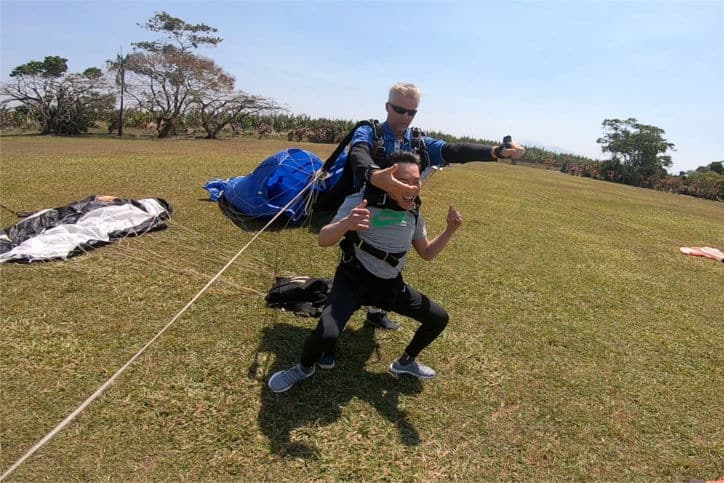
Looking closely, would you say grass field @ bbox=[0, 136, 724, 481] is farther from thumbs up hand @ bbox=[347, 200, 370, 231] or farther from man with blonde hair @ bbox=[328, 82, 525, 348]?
thumbs up hand @ bbox=[347, 200, 370, 231]

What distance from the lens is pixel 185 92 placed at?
33688 millimetres

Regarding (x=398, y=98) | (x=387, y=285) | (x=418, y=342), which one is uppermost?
(x=398, y=98)

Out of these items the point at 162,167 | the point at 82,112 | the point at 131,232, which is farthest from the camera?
the point at 82,112

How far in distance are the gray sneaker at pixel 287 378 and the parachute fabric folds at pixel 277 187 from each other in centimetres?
416

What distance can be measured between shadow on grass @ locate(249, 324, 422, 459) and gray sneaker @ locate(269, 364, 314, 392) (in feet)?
0.20

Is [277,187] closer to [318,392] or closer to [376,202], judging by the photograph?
[376,202]

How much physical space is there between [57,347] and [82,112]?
1418 inches

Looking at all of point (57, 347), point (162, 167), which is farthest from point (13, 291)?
point (162, 167)

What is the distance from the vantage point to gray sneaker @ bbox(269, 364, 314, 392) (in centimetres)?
313

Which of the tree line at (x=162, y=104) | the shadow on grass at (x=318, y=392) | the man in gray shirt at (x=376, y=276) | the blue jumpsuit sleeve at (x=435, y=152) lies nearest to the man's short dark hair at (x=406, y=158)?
the man in gray shirt at (x=376, y=276)

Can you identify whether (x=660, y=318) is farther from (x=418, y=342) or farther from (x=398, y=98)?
(x=398, y=98)

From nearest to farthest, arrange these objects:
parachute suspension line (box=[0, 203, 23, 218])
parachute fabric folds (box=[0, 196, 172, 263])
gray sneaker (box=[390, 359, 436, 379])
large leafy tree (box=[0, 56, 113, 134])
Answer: gray sneaker (box=[390, 359, 436, 379]) → parachute fabric folds (box=[0, 196, 172, 263]) → parachute suspension line (box=[0, 203, 23, 218]) → large leafy tree (box=[0, 56, 113, 134])

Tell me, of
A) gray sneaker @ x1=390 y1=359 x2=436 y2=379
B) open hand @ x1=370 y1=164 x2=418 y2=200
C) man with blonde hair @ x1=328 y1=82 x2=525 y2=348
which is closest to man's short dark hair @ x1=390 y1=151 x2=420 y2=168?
man with blonde hair @ x1=328 y1=82 x2=525 y2=348

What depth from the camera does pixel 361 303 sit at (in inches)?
127
